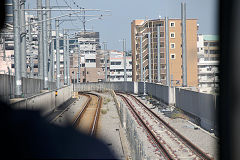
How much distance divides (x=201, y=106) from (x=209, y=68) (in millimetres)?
11437

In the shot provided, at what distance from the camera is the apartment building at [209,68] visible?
4859mm

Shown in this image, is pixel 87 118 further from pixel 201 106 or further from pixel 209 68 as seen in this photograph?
pixel 209 68

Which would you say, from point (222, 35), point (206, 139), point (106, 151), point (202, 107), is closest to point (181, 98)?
point (202, 107)

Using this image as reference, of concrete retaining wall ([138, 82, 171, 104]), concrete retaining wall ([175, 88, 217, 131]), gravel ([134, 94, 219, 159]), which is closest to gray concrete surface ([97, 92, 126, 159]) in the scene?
gravel ([134, 94, 219, 159])

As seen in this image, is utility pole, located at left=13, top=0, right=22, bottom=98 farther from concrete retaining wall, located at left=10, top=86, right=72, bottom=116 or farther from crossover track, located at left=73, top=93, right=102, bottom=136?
crossover track, located at left=73, top=93, right=102, bottom=136

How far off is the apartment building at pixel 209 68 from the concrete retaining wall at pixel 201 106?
42 cm

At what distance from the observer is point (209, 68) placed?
26.5m

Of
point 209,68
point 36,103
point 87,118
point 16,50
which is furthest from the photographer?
point 209,68

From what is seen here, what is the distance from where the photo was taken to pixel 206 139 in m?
12.6

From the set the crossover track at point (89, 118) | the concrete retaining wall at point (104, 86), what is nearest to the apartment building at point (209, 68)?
the crossover track at point (89, 118)

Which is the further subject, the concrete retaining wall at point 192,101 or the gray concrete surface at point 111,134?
the concrete retaining wall at point 192,101

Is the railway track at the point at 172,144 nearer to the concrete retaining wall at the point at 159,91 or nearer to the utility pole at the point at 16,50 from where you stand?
the utility pole at the point at 16,50

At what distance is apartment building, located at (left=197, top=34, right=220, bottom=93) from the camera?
4.86 m

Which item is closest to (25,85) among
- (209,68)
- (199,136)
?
(199,136)
